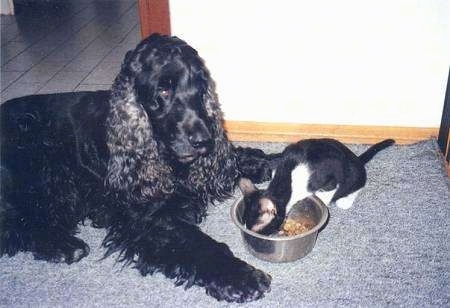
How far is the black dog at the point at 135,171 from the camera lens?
191 cm

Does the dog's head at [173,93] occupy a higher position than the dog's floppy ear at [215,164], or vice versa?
the dog's head at [173,93]

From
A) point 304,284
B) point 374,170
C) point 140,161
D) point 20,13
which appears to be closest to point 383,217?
point 374,170

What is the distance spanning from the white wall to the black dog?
2.24 ft

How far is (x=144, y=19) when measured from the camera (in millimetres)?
2793

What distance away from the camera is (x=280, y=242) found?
1.88 metres

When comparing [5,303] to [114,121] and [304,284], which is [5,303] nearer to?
[114,121]

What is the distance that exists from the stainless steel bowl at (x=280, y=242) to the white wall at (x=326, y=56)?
995 mm

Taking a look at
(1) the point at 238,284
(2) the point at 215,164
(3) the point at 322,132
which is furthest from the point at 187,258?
(3) the point at 322,132

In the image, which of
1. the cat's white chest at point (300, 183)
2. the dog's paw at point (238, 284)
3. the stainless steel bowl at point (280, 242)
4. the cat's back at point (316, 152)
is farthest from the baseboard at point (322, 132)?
the dog's paw at point (238, 284)

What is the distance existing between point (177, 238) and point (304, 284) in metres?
0.59

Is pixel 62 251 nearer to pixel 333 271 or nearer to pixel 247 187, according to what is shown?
pixel 247 187

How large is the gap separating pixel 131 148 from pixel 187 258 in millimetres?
563

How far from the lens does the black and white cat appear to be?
2.01 meters

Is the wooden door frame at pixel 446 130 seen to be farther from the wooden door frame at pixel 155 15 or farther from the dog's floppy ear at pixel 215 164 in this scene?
the wooden door frame at pixel 155 15
